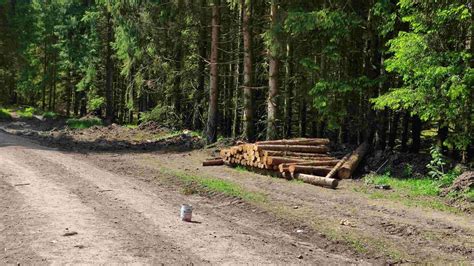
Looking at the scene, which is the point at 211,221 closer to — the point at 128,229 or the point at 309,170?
the point at 128,229

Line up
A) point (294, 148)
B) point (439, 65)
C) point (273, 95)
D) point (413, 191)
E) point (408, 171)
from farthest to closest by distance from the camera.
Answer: point (273, 95)
point (294, 148)
point (408, 171)
point (413, 191)
point (439, 65)

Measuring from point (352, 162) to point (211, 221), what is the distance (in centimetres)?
672

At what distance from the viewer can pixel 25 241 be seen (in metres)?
6.77

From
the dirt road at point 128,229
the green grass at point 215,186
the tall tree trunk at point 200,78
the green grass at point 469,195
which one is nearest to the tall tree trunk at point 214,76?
the tall tree trunk at point 200,78

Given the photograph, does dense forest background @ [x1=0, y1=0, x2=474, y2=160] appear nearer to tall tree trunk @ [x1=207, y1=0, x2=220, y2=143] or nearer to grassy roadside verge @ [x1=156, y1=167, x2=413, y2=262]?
tall tree trunk @ [x1=207, y1=0, x2=220, y2=143]

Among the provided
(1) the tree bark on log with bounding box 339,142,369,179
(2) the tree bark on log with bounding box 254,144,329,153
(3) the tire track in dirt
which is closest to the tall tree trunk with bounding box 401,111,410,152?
(1) the tree bark on log with bounding box 339,142,369,179

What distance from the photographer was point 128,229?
25.1 feet

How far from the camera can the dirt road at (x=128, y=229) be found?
6410mm

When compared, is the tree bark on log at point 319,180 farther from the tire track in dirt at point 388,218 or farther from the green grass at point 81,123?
the green grass at point 81,123

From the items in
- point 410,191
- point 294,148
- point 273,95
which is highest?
point 273,95

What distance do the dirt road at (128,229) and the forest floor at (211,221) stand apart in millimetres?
17

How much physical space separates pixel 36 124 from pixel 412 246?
30.5m

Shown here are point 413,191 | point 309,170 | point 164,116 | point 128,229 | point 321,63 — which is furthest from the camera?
point 164,116

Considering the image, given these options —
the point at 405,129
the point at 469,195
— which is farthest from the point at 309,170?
the point at 405,129
